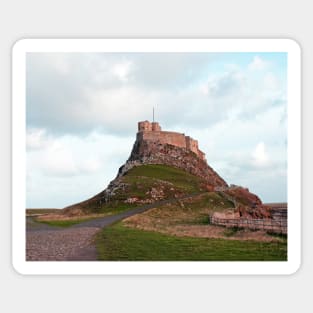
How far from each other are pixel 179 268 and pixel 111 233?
11354mm

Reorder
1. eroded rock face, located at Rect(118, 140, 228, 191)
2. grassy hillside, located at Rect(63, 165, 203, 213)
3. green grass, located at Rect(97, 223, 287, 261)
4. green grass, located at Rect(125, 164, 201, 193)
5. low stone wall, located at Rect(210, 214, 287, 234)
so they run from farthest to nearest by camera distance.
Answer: eroded rock face, located at Rect(118, 140, 228, 191) < green grass, located at Rect(125, 164, 201, 193) < grassy hillside, located at Rect(63, 165, 203, 213) < low stone wall, located at Rect(210, 214, 287, 234) < green grass, located at Rect(97, 223, 287, 261)

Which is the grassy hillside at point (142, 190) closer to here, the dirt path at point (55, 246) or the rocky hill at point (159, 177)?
the rocky hill at point (159, 177)

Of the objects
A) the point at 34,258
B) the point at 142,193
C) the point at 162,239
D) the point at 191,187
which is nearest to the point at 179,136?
the point at 191,187

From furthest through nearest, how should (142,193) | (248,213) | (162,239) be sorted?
(142,193)
(248,213)
(162,239)

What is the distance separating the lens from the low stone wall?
22.9 m

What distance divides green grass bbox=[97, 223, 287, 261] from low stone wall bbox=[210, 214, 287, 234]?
1.20m

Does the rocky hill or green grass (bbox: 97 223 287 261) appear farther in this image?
the rocky hill

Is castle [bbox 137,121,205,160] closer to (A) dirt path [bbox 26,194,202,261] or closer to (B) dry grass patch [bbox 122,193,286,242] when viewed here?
(B) dry grass patch [bbox 122,193,286,242]

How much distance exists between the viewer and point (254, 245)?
2253 cm

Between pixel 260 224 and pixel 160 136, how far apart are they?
64.5m

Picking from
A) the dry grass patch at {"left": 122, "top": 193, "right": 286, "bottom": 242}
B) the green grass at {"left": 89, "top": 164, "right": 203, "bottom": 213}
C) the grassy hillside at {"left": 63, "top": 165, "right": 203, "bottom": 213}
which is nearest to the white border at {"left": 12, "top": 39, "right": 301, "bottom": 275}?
the dry grass patch at {"left": 122, "top": 193, "right": 286, "bottom": 242}

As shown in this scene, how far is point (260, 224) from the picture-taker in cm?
2627
